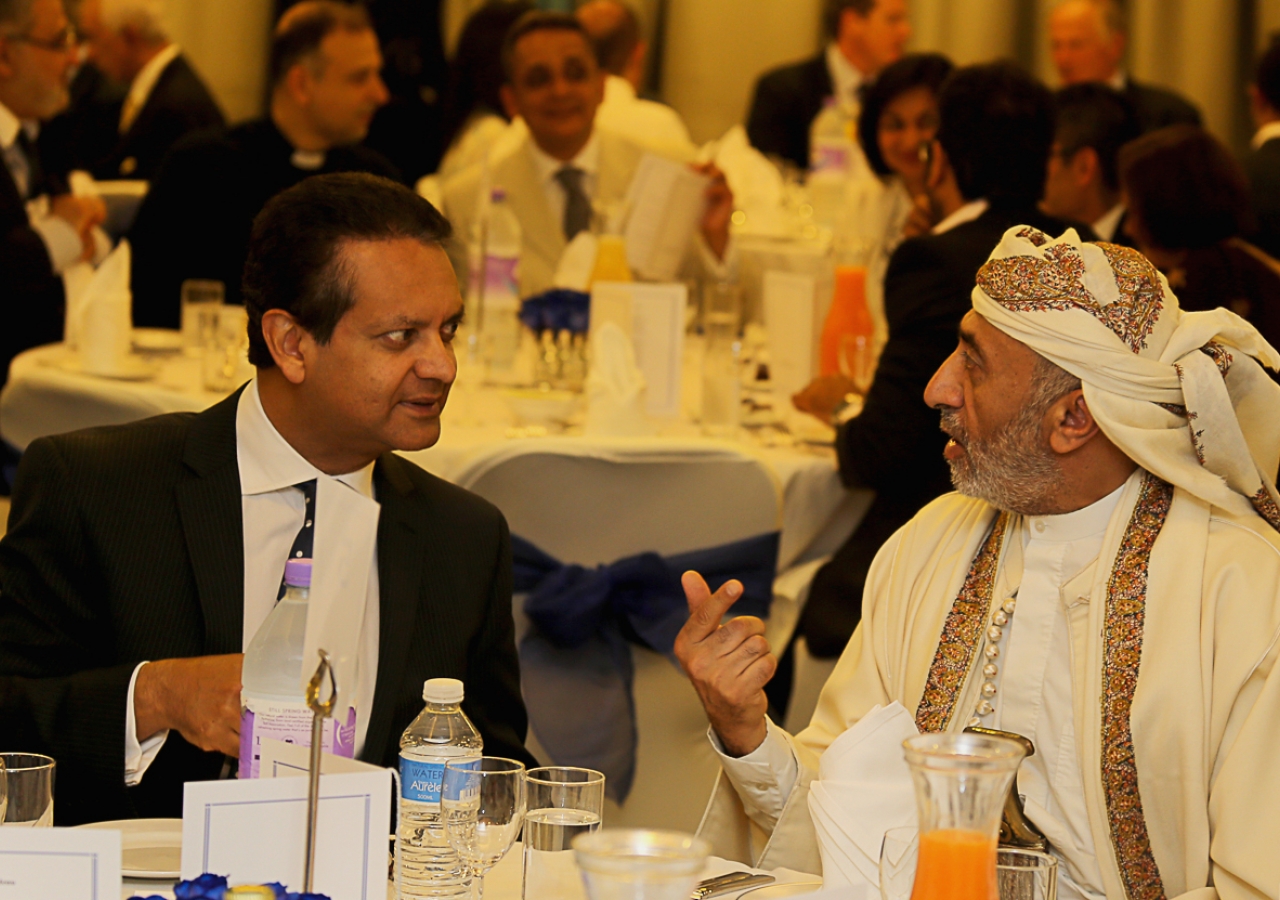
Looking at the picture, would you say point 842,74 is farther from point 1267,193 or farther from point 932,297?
point 932,297

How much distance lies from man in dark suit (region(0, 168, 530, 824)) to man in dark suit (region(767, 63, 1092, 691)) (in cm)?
137

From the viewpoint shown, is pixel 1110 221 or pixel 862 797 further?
pixel 1110 221

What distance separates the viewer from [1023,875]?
135 centimetres

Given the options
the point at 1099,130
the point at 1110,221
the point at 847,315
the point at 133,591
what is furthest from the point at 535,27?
the point at 133,591

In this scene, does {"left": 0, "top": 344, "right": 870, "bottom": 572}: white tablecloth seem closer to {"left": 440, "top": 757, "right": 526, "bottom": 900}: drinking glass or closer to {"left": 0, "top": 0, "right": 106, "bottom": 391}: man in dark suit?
{"left": 0, "top": 0, "right": 106, "bottom": 391}: man in dark suit

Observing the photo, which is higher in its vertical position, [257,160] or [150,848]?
[257,160]

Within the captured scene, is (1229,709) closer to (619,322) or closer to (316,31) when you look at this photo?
(619,322)

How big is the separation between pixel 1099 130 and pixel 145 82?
187 inches

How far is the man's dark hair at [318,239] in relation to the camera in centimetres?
211

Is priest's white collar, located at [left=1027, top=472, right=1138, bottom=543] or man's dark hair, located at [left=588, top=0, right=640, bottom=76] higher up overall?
man's dark hair, located at [left=588, top=0, right=640, bottom=76]

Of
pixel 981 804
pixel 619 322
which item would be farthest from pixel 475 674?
pixel 619 322

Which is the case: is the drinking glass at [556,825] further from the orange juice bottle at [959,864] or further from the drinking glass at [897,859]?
the orange juice bottle at [959,864]

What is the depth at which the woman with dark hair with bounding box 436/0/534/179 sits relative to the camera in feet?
21.9

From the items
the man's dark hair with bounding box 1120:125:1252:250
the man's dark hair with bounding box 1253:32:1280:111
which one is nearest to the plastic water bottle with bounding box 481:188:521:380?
the man's dark hair with bounding box 1120:125:1252:250
